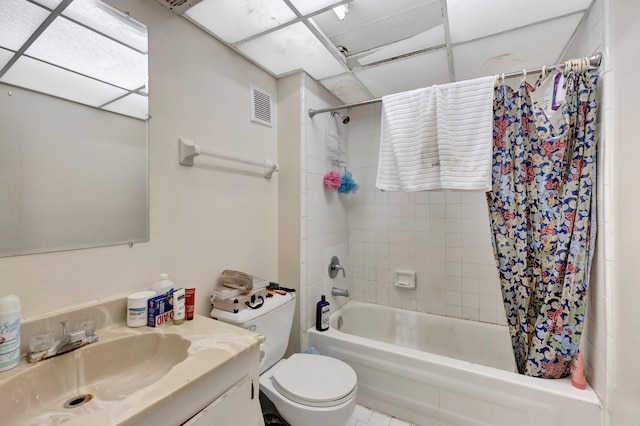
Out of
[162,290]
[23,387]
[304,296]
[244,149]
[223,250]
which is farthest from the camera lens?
[304,296]

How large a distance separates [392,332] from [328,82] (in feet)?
6.77

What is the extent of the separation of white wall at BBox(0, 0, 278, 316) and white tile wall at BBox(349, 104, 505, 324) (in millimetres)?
1044

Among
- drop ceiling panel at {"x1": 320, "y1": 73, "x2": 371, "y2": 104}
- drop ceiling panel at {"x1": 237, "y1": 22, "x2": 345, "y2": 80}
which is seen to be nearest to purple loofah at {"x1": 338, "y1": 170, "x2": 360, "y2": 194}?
drop ceiling panel at {"x1": 320, "y1": 73, "x2": 371, "y2": 104}

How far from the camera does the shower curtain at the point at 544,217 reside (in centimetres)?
126

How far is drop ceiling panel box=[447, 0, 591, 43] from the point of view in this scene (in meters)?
1.28

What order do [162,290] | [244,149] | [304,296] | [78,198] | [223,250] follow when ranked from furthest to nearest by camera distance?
[304,296], [244,149], [223,250], [162,290], [78,198]

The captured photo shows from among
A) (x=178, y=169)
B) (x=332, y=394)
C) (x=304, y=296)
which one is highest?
(x=178, y=169)

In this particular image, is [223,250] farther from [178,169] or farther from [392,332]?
[392,332]

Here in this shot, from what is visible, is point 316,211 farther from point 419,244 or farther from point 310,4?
point 310,4

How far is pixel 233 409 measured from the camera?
90 cm

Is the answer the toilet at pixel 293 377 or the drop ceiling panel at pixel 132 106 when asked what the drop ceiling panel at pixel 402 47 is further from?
the toilet at pixel 293 377

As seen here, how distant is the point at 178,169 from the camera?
4.37 feet

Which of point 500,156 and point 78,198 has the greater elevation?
point 500,156

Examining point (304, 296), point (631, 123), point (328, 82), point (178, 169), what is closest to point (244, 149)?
point (178, 169)
